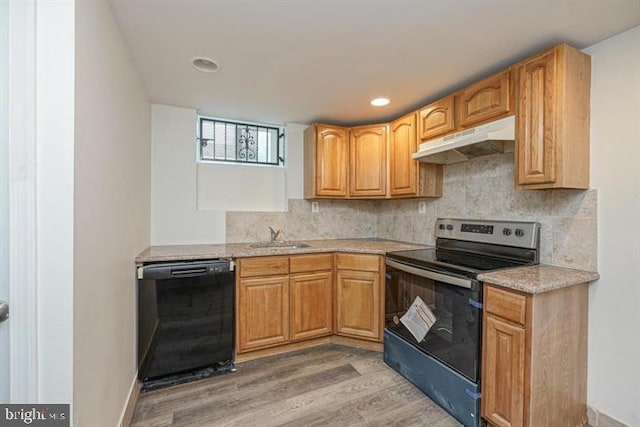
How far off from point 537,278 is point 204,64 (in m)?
2.40

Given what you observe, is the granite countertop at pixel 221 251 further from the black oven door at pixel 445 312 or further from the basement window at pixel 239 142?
the basement window at pixel 239 142

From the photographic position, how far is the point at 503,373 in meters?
1.49

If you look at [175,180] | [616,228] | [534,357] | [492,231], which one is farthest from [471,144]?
[175,180]

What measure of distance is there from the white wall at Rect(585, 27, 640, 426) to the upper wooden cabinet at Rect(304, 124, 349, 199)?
6.34 ft

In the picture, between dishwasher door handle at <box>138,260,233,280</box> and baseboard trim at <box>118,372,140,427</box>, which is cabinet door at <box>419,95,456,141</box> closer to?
dishwasher door handle at <box>138,260,233,280</box>

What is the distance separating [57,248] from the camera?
0.89m

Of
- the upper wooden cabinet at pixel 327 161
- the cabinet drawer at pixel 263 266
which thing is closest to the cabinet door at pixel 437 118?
the upper wooden cabinet at pixel 327 161

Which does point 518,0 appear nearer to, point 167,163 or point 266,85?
point 266,85

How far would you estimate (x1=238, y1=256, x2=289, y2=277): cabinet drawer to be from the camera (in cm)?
233

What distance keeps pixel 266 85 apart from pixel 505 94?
1.67 m

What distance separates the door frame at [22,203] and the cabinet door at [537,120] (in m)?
2.25

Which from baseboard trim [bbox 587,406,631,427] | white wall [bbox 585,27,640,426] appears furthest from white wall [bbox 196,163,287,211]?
baseboard trim [bbox 587,406,631,427]

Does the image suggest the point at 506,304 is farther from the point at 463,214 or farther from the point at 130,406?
the point at 130,406

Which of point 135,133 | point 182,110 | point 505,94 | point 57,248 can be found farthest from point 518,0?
point 182,110
